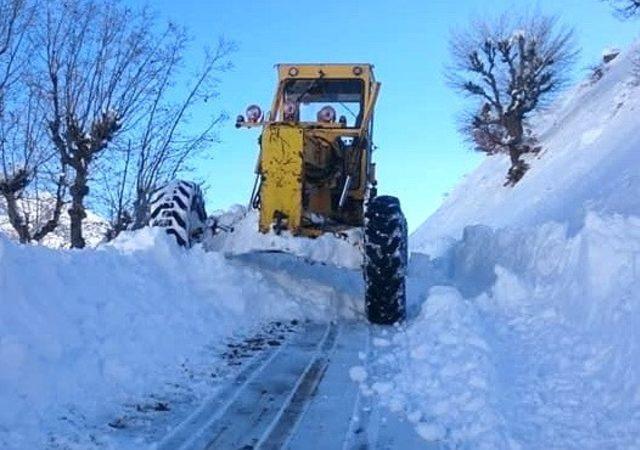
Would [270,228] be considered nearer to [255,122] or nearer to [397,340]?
[255,122]

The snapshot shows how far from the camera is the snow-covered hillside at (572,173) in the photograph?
15.6 meters

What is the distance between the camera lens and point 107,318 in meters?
5.47

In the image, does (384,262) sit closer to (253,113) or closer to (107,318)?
(253,113)

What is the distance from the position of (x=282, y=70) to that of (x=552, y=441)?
21.2 feet

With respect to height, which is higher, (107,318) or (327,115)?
(327,115)

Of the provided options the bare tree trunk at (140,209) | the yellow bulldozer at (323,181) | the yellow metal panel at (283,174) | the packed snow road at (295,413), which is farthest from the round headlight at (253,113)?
the bare tree trunk at (140,209)

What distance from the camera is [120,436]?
155 inches

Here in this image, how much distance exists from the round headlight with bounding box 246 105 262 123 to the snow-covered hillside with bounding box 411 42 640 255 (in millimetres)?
6152

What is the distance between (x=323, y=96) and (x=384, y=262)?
2.96 m

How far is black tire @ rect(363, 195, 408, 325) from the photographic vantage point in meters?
7.30

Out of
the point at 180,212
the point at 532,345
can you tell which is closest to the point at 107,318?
the point at 180,212

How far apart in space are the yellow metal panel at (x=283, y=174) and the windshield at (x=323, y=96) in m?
1.61

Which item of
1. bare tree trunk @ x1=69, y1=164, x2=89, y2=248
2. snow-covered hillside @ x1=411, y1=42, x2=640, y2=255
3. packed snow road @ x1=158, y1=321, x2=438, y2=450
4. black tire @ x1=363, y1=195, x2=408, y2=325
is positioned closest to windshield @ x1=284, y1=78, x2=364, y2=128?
black tire @ x1=363, y1=195, x2=408, y2=325

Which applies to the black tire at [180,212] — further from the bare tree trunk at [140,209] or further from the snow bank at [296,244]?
the bare tree trunk at [140,209]
